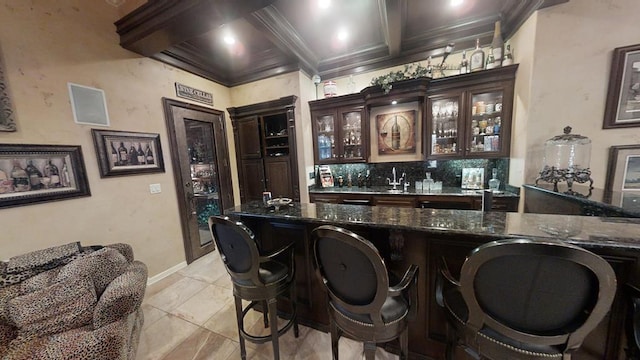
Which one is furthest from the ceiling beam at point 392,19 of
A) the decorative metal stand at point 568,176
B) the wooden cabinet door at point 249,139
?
the wooden cabinet door at point 249,139

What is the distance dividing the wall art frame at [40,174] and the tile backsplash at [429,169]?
3.02 m

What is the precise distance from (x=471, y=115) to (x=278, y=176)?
3.11 metres

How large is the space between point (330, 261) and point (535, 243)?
781mm

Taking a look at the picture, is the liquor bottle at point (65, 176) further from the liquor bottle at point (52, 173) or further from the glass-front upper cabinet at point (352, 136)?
→ the glass-front upper cabinet at point (352, 136)

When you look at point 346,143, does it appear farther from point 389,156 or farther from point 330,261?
point 330,261

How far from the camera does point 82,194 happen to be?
213 centimetres

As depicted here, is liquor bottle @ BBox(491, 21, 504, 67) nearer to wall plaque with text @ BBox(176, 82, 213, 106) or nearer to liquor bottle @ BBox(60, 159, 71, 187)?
wall plaque with text @ BBox(176, 82, 213, 106)

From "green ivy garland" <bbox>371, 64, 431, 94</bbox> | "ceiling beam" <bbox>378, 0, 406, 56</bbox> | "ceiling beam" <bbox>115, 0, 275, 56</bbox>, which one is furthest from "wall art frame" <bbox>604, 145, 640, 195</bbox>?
"ceiling beam" <bbox>115, 0, 275, 56</bbox>

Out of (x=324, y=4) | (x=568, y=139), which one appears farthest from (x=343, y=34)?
(x=568, y=139)

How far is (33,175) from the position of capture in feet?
6.07

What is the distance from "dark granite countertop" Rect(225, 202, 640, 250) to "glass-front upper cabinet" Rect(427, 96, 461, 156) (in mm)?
1937

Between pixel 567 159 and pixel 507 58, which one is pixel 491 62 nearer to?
pixel 507 58

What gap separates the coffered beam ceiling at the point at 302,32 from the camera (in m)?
2.08

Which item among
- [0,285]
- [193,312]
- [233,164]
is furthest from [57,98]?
[193,312]
